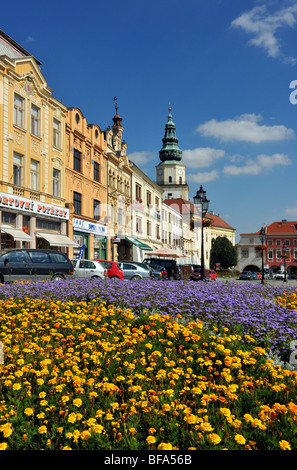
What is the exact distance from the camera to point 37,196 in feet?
83.9

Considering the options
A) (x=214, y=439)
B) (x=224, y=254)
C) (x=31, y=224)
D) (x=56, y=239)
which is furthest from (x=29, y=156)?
(x=224, y=254)

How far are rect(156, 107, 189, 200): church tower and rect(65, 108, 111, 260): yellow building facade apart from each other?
6301cm

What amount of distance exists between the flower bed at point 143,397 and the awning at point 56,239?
19.9 meters

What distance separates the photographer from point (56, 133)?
2878cm

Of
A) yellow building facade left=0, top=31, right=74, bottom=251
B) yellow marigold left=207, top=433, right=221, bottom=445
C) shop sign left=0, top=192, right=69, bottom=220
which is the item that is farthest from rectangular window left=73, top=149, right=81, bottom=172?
yellow marigold left=207, top=433, right=221, bottom=445

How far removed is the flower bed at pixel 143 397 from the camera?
3.25 m

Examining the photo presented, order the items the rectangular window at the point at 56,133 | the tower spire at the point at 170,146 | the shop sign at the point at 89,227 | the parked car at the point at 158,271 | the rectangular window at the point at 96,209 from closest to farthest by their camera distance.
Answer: the parked car at the point at 158,271
the rectangular window at the point at 56,133
the shop sign at the point at 89,227
the rectangular window at the point at 96,209
the tower spire at the point at 170,146

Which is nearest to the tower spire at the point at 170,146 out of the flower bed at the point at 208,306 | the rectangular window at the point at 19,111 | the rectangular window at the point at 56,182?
the rectangular window at the point at 56,182

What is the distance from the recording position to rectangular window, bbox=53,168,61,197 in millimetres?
28064

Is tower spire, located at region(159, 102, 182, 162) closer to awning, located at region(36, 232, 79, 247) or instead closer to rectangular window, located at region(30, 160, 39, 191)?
awning, located at region(36, 232, 79, 247)

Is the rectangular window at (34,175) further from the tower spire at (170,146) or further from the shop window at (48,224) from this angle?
the tower spire at (170,146)

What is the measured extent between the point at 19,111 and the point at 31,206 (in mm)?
5739
